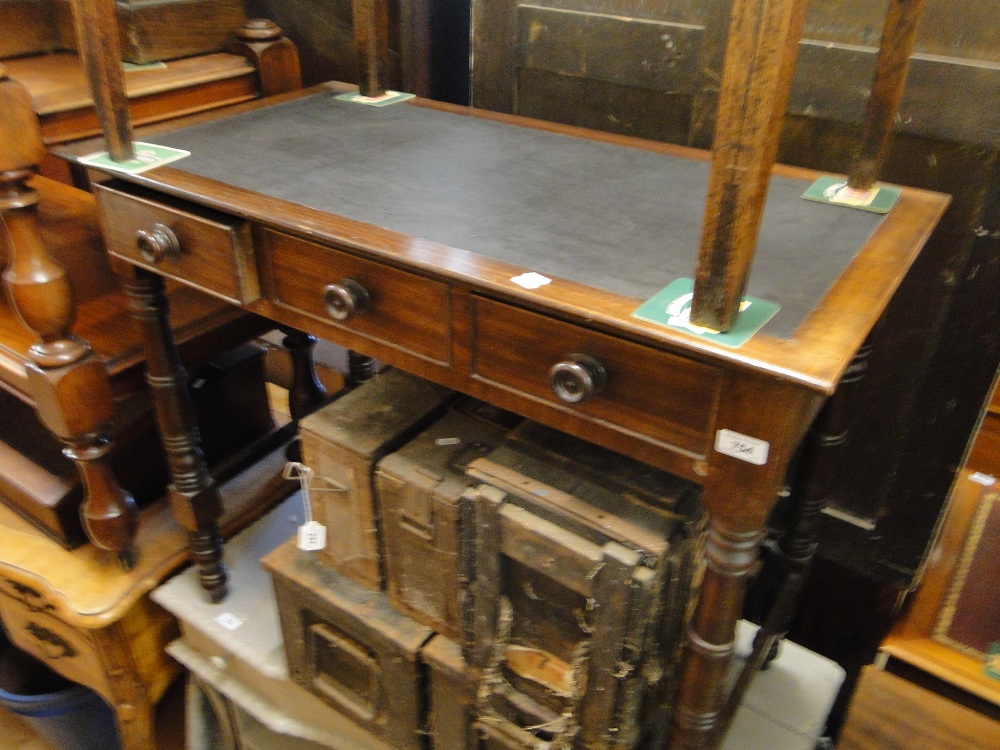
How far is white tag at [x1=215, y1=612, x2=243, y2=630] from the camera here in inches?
57.0

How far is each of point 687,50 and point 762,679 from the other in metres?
1.04

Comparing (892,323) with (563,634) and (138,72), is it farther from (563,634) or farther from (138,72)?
(138,72)

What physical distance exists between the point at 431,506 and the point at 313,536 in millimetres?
287

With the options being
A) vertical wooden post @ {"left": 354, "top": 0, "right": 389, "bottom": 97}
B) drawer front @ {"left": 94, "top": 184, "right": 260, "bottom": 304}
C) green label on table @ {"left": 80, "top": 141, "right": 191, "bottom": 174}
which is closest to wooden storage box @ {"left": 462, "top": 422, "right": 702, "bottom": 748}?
drawer front @ {"left": 94, "top": 184, "right": 260, "bottom": 304}

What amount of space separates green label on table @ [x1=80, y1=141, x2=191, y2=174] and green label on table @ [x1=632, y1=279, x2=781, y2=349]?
2.41 ft

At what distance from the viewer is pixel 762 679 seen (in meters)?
1.37

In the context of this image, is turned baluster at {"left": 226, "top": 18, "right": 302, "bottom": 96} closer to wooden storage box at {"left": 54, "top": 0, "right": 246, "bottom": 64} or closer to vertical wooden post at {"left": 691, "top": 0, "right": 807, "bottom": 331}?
wooden storage box at {"left": 54, "top": 0, "right": 246, "bottom": 64}

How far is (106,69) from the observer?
110cm

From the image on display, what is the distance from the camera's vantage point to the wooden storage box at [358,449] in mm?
1125

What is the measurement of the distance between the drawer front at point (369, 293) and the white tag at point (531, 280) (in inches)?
4.2

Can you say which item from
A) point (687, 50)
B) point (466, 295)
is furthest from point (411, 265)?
point (687, 50)

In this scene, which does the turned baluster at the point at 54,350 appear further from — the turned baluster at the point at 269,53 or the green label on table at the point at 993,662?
the green label on table at the point at 993,662

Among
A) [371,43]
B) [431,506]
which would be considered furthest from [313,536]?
[371,43]

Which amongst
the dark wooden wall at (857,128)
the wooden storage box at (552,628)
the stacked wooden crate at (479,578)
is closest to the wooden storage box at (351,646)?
the stacked wooden crate at (479,578)
